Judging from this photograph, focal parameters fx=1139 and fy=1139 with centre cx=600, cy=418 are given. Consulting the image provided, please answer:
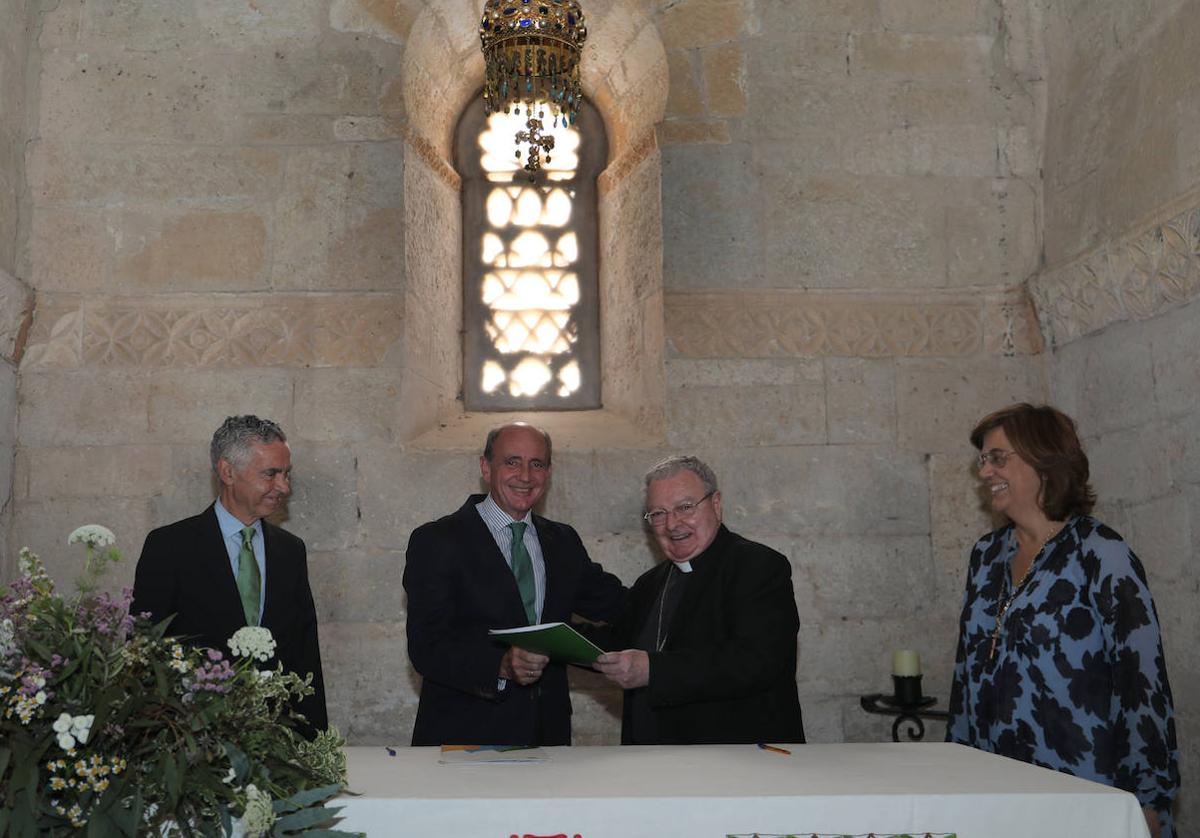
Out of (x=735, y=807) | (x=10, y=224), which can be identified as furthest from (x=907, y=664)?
(x=10, y=224)

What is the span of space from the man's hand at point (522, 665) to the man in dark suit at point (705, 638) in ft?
0.69

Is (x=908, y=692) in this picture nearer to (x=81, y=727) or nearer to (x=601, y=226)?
(x=601, y=226)

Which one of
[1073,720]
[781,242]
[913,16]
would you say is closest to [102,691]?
[1073,720]

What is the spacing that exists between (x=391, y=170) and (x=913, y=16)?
240 cm

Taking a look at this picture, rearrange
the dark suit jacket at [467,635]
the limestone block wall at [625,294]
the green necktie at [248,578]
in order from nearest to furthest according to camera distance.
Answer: the dark suit jacket at [467,635], the green necktie at [248,578], the limestone block wall at [625,294]

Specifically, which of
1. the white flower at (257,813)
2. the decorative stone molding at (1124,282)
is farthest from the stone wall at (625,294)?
the white flower at (257,813)

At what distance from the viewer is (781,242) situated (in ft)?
16.1

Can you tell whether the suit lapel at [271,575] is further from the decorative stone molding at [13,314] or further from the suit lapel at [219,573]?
the decorative stone molding at [13,314]

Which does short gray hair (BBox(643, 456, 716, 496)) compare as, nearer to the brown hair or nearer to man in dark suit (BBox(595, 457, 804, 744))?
man in dark suit (BBox(595, 457, 804, 744))

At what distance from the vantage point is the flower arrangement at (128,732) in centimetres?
187

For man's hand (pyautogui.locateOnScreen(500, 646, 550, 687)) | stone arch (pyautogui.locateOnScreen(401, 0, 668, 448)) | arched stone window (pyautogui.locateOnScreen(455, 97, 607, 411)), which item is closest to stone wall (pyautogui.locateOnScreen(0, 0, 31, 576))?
stone arch (pyautogui.locateOnScreen(401, 0, 668, 448))

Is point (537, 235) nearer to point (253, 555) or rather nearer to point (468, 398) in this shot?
point (468, 398)

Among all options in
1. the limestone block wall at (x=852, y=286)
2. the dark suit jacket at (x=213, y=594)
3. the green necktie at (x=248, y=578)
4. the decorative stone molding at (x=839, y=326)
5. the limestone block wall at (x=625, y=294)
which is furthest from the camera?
the decorative stone molding at (x=839, y=326)

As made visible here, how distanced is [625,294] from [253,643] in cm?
335
